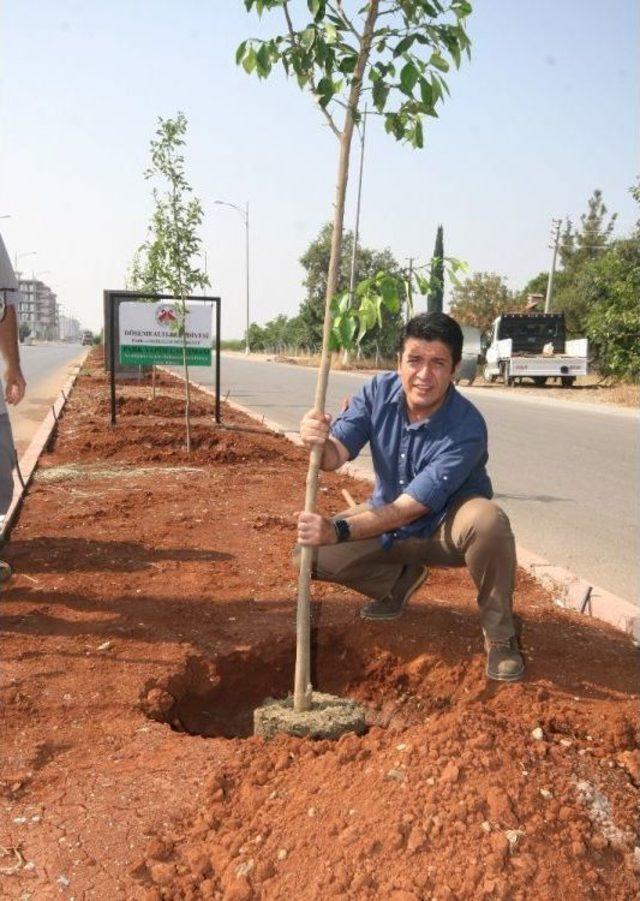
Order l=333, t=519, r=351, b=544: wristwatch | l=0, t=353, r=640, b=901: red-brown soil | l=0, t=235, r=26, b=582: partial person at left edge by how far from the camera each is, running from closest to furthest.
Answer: l=0, t=353, r=640, b=901: red-brown soil < l=333, t=519, r=351, b=544: wristwatch < l=0, t=235, r=26, b=582: partial person at left edge

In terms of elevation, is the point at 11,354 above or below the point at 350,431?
above

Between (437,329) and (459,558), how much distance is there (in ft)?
3.52

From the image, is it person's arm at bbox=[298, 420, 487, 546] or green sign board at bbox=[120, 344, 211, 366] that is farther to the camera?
green sign board at bbox=[120, 344, 211, 366]

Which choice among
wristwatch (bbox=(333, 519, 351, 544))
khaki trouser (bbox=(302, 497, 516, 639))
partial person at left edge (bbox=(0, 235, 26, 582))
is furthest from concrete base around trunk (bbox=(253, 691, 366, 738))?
partial person at left edge (bbox=(0, 235, 26, 582))

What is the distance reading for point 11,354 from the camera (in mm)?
4352

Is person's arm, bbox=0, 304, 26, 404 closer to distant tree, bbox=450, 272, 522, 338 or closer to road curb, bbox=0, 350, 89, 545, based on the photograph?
road curb, bbox=0, 350, 89, 545

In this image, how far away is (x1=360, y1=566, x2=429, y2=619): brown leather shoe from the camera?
4094mm

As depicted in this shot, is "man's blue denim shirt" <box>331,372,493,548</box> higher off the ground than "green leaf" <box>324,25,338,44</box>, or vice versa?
"green leaf" <box>324,25,338,44</box>

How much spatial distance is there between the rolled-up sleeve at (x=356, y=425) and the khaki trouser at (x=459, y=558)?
0.34m

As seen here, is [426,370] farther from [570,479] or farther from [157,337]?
[157,337]

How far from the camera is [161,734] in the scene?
9.68ft

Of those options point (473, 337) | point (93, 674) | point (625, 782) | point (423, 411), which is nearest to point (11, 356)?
point (93, 674)

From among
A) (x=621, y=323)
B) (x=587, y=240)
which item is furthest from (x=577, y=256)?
(x=621, y=323)

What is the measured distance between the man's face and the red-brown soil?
121 cm
